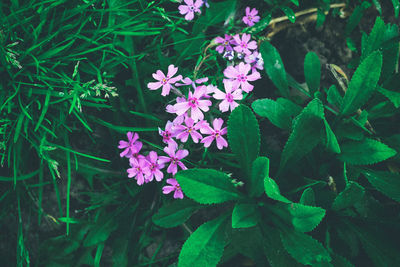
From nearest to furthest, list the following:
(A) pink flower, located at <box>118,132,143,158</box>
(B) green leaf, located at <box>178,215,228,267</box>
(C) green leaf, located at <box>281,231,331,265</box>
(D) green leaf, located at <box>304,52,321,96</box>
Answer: (C) green leaf, located at <box>281,231,331,265</box>
(B) green leaf, located at <box>178,215,228,267</box>
(A) pink flower, located at <box>118,132,143,158</box>
(D) green leaf, located at <box>304,52,321,96</box>

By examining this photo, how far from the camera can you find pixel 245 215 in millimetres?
1887

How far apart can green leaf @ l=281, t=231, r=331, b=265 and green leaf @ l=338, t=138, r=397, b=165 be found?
526 mm

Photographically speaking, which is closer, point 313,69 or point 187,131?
point 187,131

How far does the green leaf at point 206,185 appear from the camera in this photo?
1.79 metres

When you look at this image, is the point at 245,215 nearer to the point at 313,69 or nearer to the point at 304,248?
the point at 304,248

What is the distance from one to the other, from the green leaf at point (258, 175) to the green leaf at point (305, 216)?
0.22m

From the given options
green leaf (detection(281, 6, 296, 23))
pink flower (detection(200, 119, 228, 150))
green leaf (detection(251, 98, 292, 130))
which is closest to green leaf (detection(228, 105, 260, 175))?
pink flower (detection(200, 119, 228, 150))

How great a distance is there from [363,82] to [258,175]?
812mm

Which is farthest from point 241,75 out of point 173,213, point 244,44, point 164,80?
point 173,213

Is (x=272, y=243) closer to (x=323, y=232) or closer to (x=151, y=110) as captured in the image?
(x=323, y=232)

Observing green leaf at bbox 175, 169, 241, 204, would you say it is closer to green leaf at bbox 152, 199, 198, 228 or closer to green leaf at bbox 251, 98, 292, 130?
green leaf at bbox 152, 199, 198, 228

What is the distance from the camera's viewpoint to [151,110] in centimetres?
237

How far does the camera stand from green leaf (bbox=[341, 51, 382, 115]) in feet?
6.10

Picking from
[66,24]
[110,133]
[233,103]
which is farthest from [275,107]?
[66,24]
